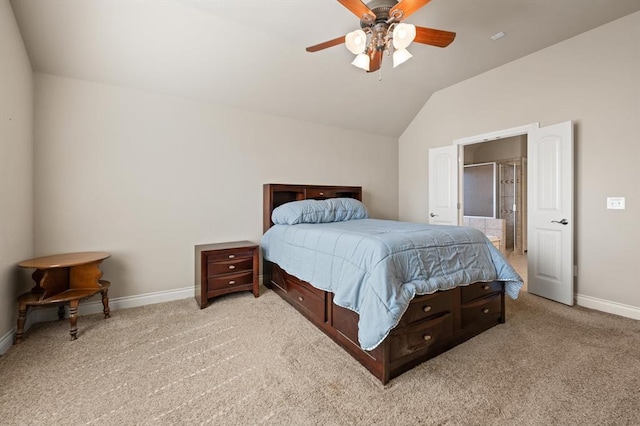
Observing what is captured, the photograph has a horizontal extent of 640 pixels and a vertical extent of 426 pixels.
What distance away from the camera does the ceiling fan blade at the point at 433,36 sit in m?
1.92

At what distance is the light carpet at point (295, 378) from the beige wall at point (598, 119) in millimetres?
660

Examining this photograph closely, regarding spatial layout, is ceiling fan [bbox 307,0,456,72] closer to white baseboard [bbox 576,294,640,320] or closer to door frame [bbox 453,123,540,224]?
door frame [bbox 453,123,540,224]

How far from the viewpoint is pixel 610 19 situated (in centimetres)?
260

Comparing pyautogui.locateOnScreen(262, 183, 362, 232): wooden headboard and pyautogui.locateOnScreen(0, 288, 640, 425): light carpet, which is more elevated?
pyautogui.locateOnScreen(262, 183, 362, 232): wooden headboard

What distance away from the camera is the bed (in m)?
1.61

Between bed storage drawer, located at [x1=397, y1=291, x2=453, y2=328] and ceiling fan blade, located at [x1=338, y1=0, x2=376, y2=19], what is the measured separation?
6.45 feet

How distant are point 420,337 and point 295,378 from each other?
0.86 metres

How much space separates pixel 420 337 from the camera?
178 cm

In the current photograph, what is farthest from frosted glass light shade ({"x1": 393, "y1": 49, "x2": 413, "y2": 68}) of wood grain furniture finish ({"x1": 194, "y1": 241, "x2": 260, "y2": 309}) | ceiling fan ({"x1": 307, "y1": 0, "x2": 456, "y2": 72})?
wood grain furniture finish ({"x1": 194, "y1": 241, "x2": 260, "y2": 309})

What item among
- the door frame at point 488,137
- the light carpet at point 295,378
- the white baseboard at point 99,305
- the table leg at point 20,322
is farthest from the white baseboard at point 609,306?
the table leg at point 20,322

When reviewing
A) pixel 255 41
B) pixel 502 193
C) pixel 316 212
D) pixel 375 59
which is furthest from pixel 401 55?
pixel 502 193

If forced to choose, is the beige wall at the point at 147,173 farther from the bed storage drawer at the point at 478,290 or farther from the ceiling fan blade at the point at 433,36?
the bed storage drawer at the point at 478,290

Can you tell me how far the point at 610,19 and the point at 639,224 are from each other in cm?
202

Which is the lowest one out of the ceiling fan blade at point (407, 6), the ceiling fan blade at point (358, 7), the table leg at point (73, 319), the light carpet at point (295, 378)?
the light carpet at point (295, 378)
